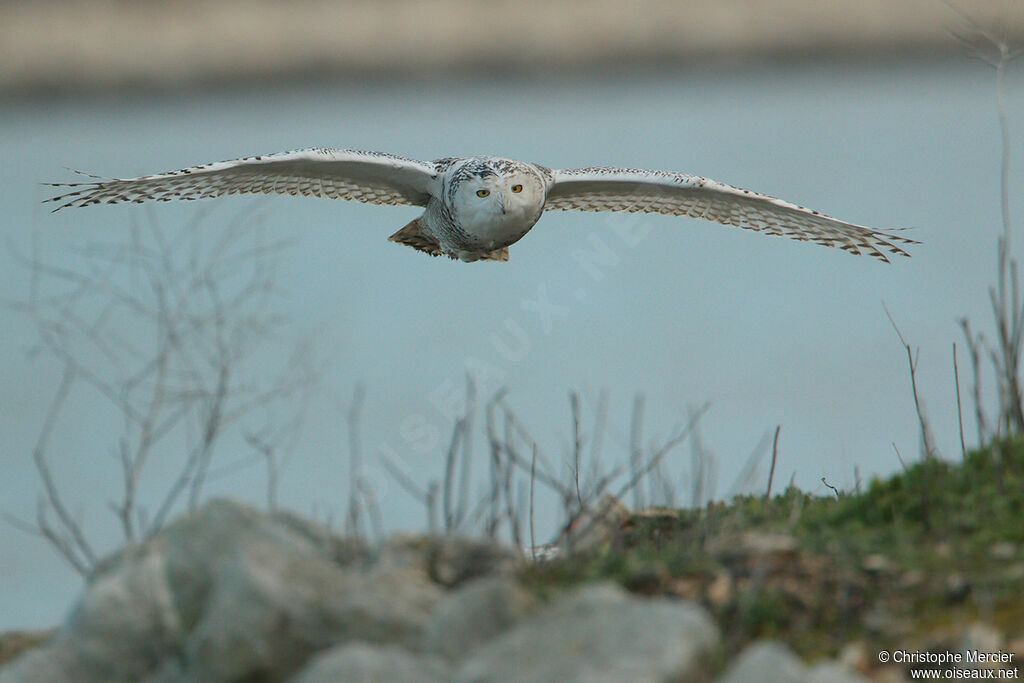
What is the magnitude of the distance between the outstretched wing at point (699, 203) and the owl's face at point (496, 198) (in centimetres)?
36

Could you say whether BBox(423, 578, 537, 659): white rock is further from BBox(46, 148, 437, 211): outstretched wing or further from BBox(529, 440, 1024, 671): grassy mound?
BBox(46, 148, 437, 211): outstretched wing

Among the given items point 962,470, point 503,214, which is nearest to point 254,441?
point 962,470

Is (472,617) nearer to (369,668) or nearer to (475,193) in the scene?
(369,668)

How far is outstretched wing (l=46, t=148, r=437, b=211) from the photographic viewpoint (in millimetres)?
4723

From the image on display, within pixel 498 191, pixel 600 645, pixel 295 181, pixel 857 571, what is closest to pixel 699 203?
pixel 498 191

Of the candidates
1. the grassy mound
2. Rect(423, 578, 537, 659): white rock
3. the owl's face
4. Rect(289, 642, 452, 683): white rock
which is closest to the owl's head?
the owl's face

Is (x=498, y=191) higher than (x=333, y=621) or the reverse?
higher

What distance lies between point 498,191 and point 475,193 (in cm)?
12

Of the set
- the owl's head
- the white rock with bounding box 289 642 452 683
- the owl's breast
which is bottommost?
the white rock with bounding box 289 642 452 683

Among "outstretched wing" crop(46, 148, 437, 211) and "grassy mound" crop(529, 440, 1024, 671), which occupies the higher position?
"outstretched wing" crop(46, 148, 437, 211)

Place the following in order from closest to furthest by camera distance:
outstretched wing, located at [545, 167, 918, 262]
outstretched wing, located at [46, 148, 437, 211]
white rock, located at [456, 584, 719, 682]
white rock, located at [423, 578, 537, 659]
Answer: white rock, located at [456, 584, 719, 682] < white rock, located at [423, 578, 537, 659] < outstretched wing, located at [46, 148, 437, 211] < outstretched wing, located at [545, 167, 918, 262]

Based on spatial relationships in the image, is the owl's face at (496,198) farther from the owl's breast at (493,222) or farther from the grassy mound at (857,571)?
the grassy mound at (857,571)

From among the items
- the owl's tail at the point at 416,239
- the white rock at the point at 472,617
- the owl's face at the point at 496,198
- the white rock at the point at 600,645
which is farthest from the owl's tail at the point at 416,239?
the white rock at the point at 600,645

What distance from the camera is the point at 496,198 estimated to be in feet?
16.5
